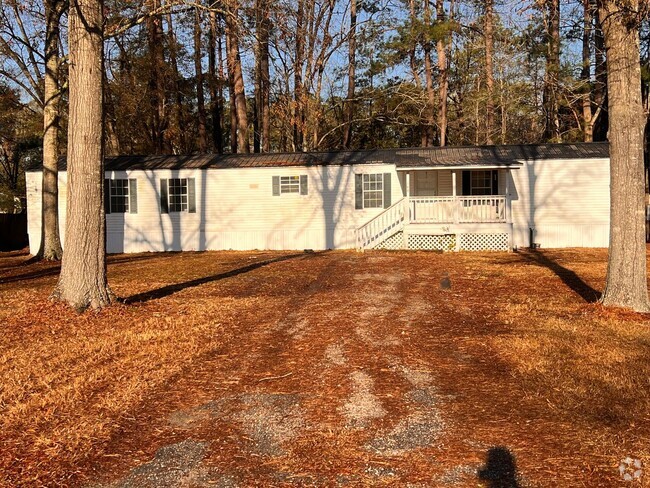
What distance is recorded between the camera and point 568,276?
11.6 meters

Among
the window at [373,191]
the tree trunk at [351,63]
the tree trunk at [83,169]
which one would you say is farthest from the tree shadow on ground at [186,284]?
the tree trunk at [351,63]

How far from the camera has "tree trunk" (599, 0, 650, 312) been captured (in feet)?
25.7

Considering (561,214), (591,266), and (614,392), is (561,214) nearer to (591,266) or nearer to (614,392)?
(591,266)

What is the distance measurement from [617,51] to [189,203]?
47.3 feet

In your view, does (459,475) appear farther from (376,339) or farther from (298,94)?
(298,94)

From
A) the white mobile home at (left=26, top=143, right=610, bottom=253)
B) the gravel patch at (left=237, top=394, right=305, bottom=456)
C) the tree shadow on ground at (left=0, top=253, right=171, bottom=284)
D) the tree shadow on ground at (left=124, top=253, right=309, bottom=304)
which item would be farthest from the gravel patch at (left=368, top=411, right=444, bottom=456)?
the white mobile home at (left=26, top=143, right=610, bottom=253)

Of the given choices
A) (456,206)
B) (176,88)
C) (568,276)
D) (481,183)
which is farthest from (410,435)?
(176,88)

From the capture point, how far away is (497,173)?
19312 mm

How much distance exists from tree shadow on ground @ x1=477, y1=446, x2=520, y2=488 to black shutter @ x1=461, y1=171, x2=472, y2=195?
16.7 metres

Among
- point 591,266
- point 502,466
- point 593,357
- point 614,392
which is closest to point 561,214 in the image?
point 591,266

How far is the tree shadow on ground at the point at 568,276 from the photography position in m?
9.38

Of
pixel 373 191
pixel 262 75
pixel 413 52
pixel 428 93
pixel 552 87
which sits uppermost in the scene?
pixel 413 52

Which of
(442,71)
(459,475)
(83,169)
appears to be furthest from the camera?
(442,71)

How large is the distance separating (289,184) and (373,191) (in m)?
2.74
